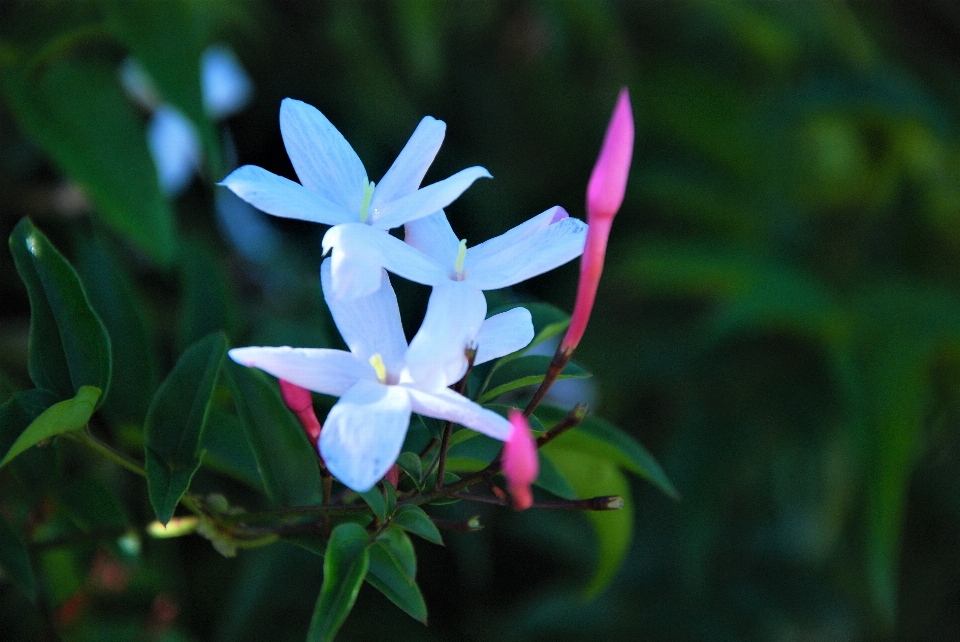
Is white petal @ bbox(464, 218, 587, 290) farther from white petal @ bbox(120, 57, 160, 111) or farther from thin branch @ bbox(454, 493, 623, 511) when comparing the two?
white petal @ bbox(120, 57, 160, 111)

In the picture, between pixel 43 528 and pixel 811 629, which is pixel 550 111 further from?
pixel 43 528

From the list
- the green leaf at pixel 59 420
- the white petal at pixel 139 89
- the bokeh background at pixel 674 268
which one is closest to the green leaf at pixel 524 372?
the green leaf at pixel 59 420

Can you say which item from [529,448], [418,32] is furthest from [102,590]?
[418,32]

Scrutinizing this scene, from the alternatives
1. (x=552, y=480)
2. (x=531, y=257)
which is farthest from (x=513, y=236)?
(x=552, y=480)

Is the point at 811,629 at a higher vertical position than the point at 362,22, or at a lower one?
lower

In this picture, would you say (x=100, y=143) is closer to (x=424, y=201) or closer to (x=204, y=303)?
(x=204, y=303)

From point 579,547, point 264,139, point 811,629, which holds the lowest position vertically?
point 811,629
